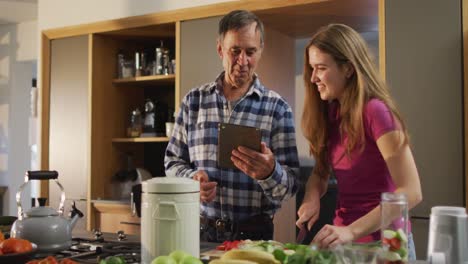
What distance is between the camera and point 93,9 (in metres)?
3.65

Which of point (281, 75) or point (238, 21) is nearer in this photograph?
point (238, 21)

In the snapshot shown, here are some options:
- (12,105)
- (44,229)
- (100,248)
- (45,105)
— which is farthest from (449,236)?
(12,105)

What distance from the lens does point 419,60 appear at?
254cm

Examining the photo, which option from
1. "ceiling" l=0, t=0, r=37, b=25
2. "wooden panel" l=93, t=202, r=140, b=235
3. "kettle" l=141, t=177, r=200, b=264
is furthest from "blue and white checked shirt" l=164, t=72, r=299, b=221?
"ceiling" l=0, t=0, r=37, b=25

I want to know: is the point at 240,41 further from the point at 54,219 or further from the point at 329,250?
the point at 329,250

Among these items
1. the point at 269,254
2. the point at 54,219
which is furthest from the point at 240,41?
the point at 269,254

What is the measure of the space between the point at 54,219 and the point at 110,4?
2.35 metres

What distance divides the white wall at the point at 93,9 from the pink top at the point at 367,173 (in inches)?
70.7

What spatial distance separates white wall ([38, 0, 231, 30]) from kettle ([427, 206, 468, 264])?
2.27 m

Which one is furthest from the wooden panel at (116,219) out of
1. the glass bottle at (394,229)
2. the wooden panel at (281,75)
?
the glass bottle at (394,229)

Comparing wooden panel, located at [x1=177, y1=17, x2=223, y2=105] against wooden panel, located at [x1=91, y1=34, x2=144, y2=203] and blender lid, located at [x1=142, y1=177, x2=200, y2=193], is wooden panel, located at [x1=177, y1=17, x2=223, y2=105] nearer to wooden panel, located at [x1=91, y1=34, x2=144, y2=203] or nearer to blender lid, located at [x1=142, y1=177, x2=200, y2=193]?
wooden panel, located at [x1=91, y1=34, x2=144, y2=203]

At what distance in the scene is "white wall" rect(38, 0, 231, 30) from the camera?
10.9 ft

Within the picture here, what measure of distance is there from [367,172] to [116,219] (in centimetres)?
233

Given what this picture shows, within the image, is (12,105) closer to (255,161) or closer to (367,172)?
(255,161)
